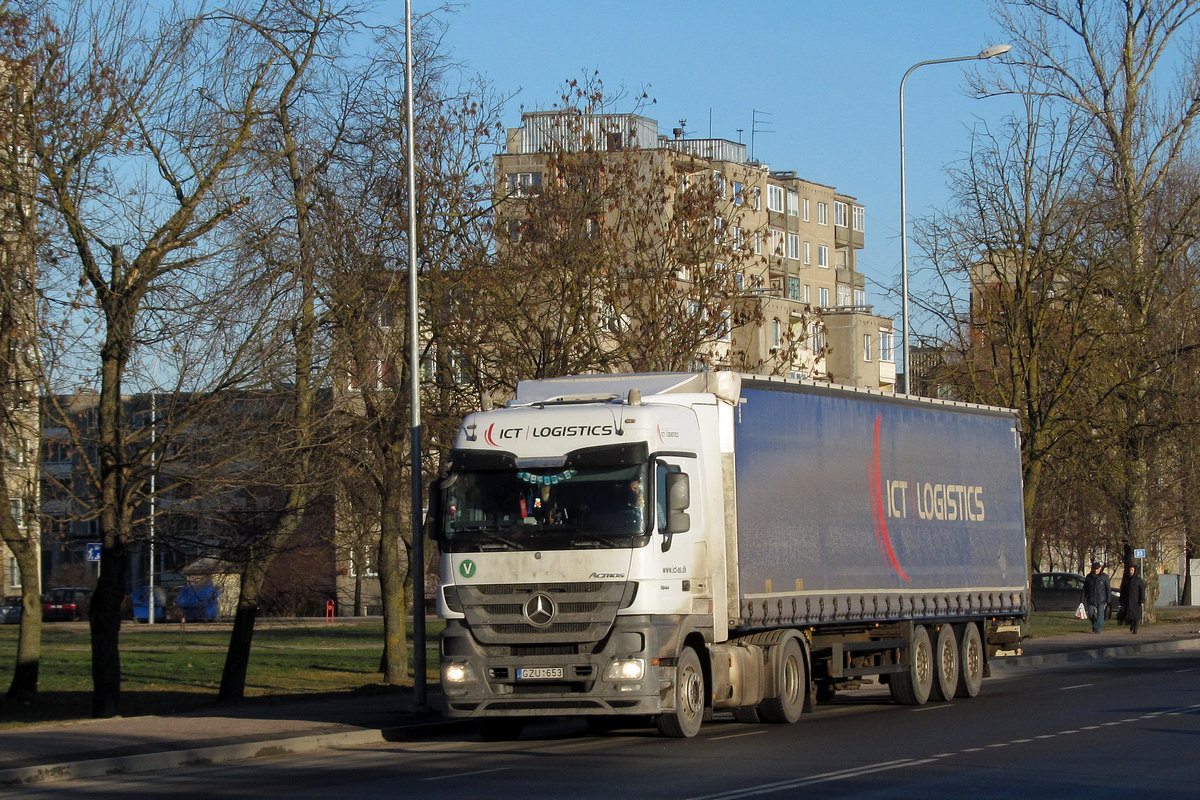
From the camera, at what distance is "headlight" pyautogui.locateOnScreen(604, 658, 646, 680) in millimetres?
15500

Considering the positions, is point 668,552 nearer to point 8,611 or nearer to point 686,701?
point 686,701

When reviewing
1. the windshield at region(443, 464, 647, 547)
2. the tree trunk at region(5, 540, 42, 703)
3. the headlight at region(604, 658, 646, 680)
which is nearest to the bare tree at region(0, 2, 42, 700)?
the tree trunk at region(5, 540, 42, 703)

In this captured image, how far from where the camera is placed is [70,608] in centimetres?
7669

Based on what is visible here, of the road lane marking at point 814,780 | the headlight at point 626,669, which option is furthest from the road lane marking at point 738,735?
the road lane marking at point 814,780

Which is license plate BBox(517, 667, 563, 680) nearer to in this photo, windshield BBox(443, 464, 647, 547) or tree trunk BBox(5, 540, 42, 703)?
windshield BBox(443, 464, 647, 547)

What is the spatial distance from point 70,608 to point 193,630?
67.8 ft

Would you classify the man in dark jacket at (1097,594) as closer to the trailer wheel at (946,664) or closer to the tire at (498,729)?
the trailer wheel at (946,664)

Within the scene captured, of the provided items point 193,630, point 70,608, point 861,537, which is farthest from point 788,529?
point 70,608

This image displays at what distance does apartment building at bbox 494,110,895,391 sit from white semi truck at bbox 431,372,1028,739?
23.5 feet

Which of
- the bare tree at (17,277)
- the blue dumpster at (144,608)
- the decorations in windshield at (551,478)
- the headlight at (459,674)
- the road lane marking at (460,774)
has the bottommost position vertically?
the blue dumpster at (144,608)

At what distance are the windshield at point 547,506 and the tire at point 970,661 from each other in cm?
829

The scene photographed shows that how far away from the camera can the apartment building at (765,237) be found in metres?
27.2

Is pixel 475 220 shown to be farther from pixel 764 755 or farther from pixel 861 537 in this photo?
pixel 764 755

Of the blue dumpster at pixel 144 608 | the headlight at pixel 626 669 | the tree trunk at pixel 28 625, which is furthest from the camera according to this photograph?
the blue dumpster at pixel 144 608
